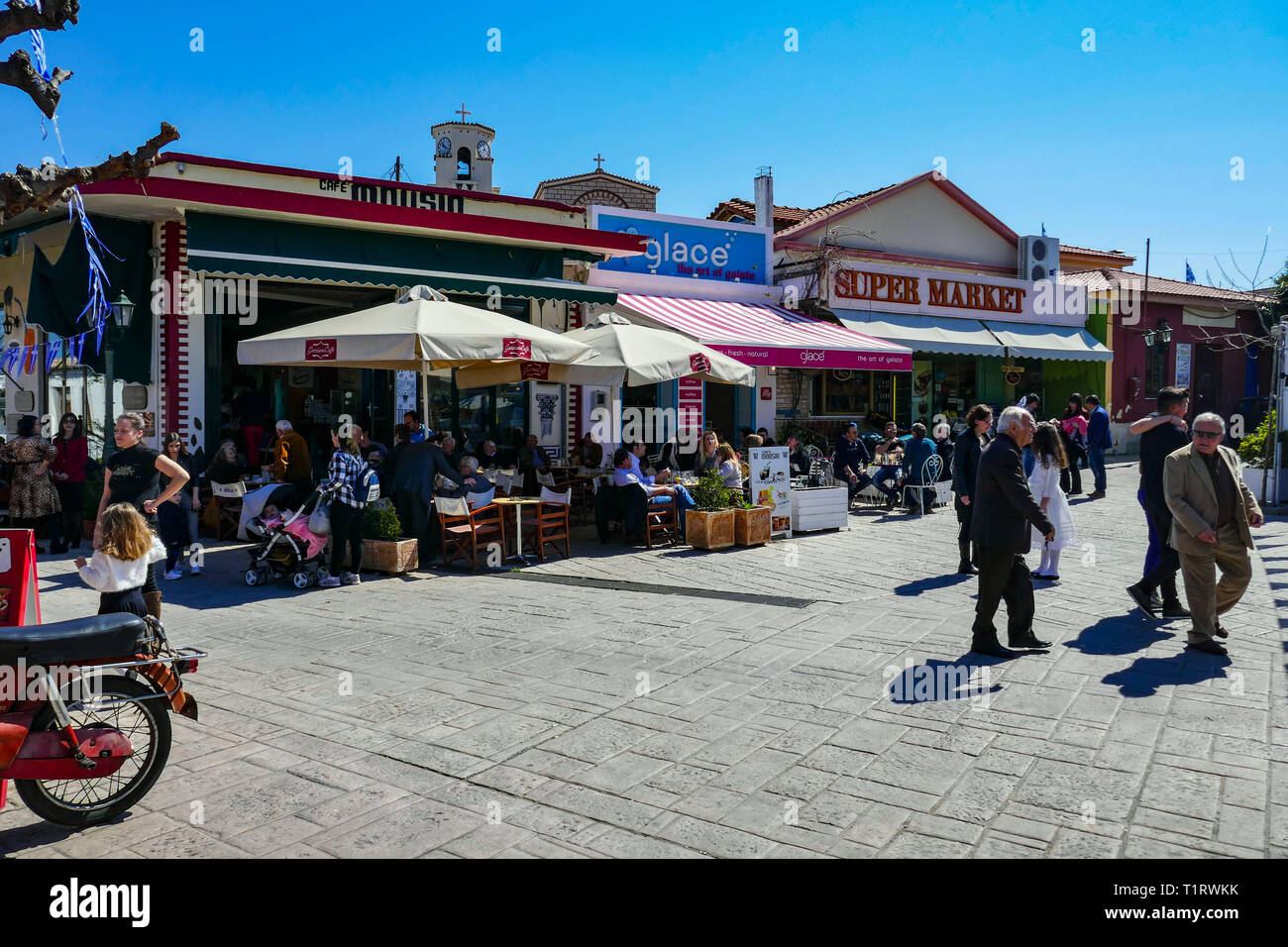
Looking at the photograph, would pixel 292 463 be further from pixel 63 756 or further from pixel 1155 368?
pixel 1155 368

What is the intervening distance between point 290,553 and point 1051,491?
6886 mm

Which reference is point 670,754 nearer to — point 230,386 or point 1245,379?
point 230,386

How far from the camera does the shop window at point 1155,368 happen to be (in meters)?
27.3

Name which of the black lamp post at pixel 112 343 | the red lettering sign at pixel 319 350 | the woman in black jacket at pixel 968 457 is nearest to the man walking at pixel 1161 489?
the woman in black jacket at pixel 968 457

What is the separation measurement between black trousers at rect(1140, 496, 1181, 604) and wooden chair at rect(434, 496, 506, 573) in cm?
592

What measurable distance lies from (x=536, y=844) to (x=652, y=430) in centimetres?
1482

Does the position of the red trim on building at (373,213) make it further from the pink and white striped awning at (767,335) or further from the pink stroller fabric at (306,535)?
the pink stroller fabric at (306,535)

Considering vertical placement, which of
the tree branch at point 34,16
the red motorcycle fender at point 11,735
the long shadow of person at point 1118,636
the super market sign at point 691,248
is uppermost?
the super market sign at point 691,248

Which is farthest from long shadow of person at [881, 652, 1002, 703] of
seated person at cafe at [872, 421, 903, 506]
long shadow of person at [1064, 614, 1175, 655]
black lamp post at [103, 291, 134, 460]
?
black lamp post at [103, 291, 134, 460]

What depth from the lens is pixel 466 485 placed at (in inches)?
405

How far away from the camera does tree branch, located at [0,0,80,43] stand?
5191 millimetres

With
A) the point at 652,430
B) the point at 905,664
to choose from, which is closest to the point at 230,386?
the point at 652,430

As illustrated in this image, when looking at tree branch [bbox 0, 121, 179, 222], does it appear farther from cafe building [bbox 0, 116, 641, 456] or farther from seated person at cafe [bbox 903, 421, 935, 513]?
seated person at cafe [bbox 903, 421, 935, 513]

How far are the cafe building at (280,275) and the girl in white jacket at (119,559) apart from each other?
568cm
